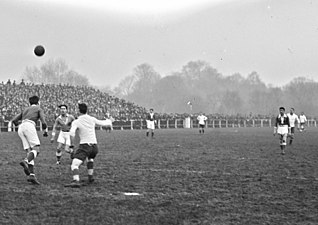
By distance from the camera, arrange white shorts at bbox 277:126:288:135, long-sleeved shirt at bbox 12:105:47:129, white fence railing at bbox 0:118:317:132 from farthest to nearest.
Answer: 1. white fence railing at bbox 0:118:317:132
2. white shorts at bbox 277:126:288:135
3. long-sleeved shirt at bbox 12:105:47:129

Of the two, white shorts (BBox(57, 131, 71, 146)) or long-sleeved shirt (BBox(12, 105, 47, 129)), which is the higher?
long-sleeved shirt (BBox(12, 105, 47, 129))

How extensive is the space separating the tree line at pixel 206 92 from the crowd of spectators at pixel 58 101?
1619 inches

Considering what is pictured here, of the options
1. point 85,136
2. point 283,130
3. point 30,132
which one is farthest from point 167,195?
point 283,130

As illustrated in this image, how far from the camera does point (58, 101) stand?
48.3 m

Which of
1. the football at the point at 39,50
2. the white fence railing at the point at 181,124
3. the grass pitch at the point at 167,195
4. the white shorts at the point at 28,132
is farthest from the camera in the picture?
the white fence railing at the point at 181,124

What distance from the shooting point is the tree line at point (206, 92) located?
105188 millimetres

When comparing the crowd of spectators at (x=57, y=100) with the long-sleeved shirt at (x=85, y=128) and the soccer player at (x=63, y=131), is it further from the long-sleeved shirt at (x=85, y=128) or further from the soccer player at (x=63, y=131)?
the long-sleeved shirt at (x=85, y=128)

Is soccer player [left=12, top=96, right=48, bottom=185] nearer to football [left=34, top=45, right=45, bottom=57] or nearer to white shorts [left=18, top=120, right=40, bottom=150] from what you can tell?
white shorts [left=18, top=120, right=40, bottom=150]

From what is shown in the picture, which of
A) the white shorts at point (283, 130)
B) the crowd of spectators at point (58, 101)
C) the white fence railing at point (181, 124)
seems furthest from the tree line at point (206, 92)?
the white shorts at point (283, 130)

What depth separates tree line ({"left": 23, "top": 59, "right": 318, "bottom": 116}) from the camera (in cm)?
10519

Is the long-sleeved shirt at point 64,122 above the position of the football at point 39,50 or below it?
below

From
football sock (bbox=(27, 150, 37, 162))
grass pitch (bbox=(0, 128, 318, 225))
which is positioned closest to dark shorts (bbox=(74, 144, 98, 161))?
grass pitch (bbox=(0, 128, 318, 225))

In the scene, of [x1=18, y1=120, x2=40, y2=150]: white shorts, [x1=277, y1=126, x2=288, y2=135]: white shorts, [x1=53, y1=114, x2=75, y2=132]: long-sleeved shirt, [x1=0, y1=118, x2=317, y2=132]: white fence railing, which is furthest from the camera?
[x1=0, y1=118, x2=317, y2=132]: white fence railing

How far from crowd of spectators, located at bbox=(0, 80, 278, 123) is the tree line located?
41.1 meters
